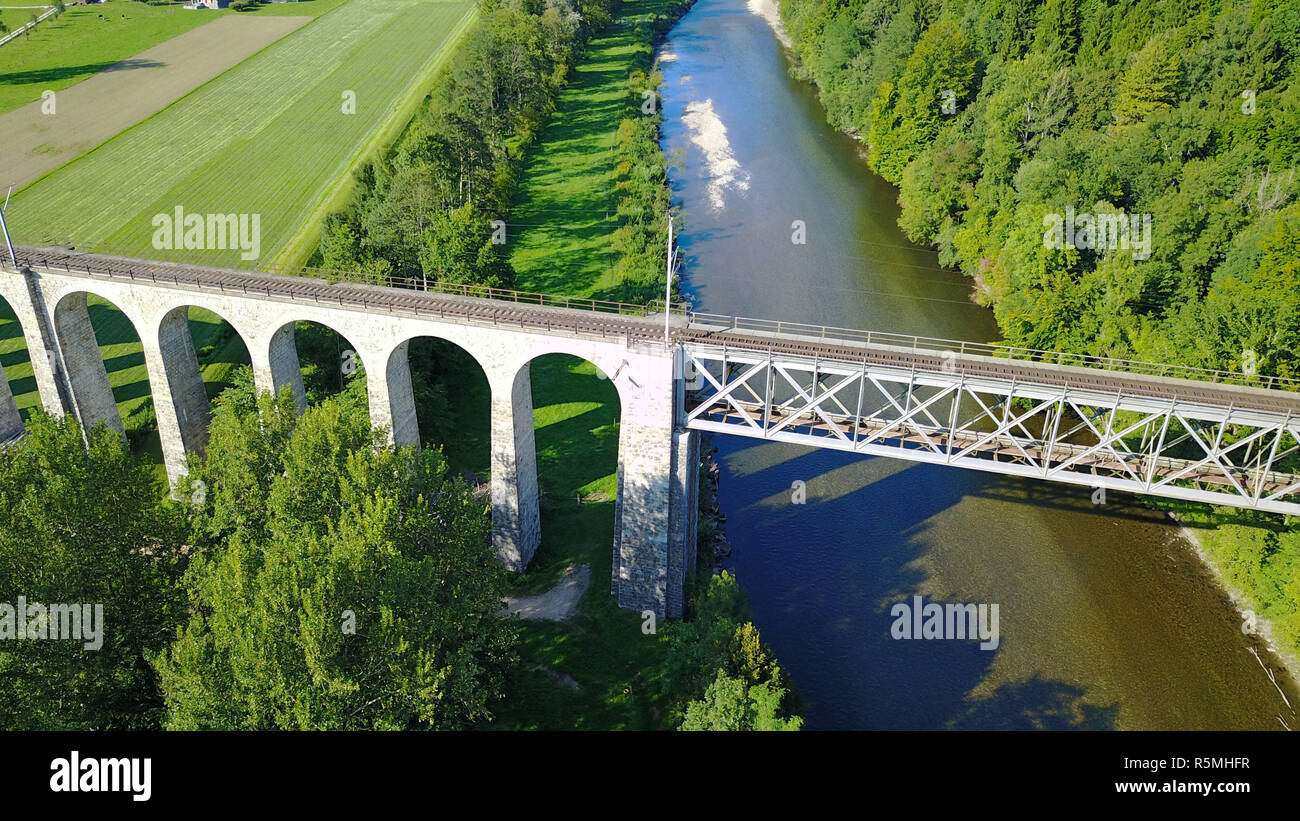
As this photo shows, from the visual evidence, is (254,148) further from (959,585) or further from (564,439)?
(959,585)

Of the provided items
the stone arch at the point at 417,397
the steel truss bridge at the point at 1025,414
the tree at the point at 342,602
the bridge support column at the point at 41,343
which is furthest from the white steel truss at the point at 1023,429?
the bridge support column at the point at 41,343

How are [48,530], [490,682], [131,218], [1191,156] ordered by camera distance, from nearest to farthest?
[48,530], [490,682], [1191,156], [131,218]

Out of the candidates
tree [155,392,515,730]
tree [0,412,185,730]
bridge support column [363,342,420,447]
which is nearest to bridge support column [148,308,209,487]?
bridge support column [363,342,420,447]

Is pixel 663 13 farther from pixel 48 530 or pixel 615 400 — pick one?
pixel 48 530

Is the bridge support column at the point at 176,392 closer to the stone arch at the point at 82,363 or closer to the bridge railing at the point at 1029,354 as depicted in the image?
the stone arch at the point at 82,363

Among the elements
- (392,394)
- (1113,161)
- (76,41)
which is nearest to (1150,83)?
(1113,161)

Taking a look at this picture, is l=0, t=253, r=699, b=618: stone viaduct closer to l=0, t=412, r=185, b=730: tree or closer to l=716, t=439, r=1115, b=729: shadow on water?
l=716, t=439, r=1115, b=729: shadow on water

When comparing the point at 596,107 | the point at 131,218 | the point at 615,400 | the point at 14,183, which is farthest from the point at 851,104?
the point at 14,183

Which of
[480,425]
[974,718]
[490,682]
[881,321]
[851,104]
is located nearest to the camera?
[490,682]
